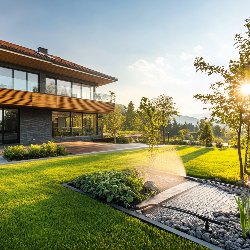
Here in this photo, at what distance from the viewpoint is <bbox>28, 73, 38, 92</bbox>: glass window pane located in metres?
20.3

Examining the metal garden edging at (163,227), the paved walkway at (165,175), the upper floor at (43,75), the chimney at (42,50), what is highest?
the chimney at (42,50)

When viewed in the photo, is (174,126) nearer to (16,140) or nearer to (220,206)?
(16,140)

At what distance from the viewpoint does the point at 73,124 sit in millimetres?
26875

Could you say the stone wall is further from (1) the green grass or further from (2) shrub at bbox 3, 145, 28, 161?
(1) the green grass

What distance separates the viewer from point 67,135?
25.9 m

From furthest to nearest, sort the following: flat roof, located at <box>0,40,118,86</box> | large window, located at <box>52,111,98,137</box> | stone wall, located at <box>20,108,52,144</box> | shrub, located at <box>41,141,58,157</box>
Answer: large window, located at <box>52,111,98,137</box>
stone wall, located at <box>20,108,52,144</box>
flat roof, located at <box>0,40,118,86</box>
shrub, located at <box>41,141,58,157</box>

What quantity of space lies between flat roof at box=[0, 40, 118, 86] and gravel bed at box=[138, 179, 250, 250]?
51.5ft

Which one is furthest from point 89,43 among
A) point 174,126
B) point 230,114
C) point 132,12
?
point 174,126

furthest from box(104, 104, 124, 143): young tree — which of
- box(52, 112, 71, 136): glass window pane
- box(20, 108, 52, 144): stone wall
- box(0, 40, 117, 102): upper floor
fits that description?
box(20, 108, 52, 144): stone wall

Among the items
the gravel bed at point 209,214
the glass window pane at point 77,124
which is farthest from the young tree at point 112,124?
the gravel bed at point 209,214

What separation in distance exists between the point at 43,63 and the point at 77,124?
8.40m

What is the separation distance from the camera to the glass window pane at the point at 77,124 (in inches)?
1053

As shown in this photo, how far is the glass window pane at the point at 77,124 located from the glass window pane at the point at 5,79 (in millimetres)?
8453

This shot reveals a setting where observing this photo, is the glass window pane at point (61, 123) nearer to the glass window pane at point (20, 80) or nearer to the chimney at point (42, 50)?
the glass window pane at point (20, 80)
